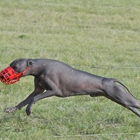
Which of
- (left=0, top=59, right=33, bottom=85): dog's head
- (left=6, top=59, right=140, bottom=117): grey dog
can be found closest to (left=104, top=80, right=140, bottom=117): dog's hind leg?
(left=6, top=59, right=140, bottom=117): grey dog

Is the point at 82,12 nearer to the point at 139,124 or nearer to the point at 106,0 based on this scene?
the point at 106,0

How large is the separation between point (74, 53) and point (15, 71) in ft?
19.7

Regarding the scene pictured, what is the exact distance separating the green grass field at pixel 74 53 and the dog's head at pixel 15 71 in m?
0.67

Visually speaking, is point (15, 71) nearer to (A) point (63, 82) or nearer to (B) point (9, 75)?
(B) point (9, 75)

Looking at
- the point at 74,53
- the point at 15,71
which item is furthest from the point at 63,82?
the point at 74,53

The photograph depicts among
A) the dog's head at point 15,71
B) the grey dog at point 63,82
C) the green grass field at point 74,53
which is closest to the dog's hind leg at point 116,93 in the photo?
the grey dog at point 63,82

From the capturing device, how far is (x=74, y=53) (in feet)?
41.4

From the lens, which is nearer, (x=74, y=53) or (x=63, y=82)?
(x=63, y=82)

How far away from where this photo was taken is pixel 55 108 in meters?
7.80

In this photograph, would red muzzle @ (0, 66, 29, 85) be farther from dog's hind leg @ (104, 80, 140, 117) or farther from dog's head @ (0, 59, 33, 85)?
dog's hind leg @ (104, 80, 140, 117)

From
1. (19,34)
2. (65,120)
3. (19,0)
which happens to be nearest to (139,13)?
(19,0)

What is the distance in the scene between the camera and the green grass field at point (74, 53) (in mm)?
6945

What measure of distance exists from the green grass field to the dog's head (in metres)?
0.67

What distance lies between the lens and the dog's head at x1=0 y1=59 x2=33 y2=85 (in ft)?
21.7
